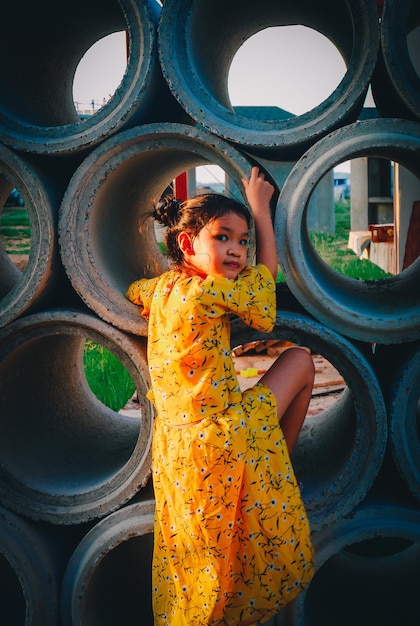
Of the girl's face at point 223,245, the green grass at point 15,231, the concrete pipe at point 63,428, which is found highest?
the green grass at point 15,231

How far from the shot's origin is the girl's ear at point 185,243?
1665 mm

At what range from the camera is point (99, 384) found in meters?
4.14

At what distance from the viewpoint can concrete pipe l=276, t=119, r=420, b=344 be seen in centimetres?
162

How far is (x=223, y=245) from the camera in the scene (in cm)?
161

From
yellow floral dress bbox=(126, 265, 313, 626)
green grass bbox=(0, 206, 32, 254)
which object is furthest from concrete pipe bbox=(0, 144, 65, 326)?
green grass bbox=(0, 206, 32, 254)

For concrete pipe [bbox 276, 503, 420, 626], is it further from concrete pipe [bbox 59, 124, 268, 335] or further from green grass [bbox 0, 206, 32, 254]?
green grass [bbox 0, 206, 32, 254]

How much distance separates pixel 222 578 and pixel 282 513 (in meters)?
0.24

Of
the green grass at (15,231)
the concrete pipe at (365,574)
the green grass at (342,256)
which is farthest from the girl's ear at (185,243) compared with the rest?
the green grass at (15,231)

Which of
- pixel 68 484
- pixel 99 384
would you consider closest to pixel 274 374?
pixel 68 484

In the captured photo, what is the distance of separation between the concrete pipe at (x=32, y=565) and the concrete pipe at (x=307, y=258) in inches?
48.8

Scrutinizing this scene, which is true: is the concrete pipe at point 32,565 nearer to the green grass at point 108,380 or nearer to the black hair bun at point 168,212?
the black hair bun at point 168,212

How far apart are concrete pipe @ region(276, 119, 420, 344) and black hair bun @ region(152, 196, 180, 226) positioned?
326 millimetres

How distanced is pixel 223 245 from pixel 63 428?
1.37 metres

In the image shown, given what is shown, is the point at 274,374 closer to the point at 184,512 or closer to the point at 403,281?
the point at 184,512
